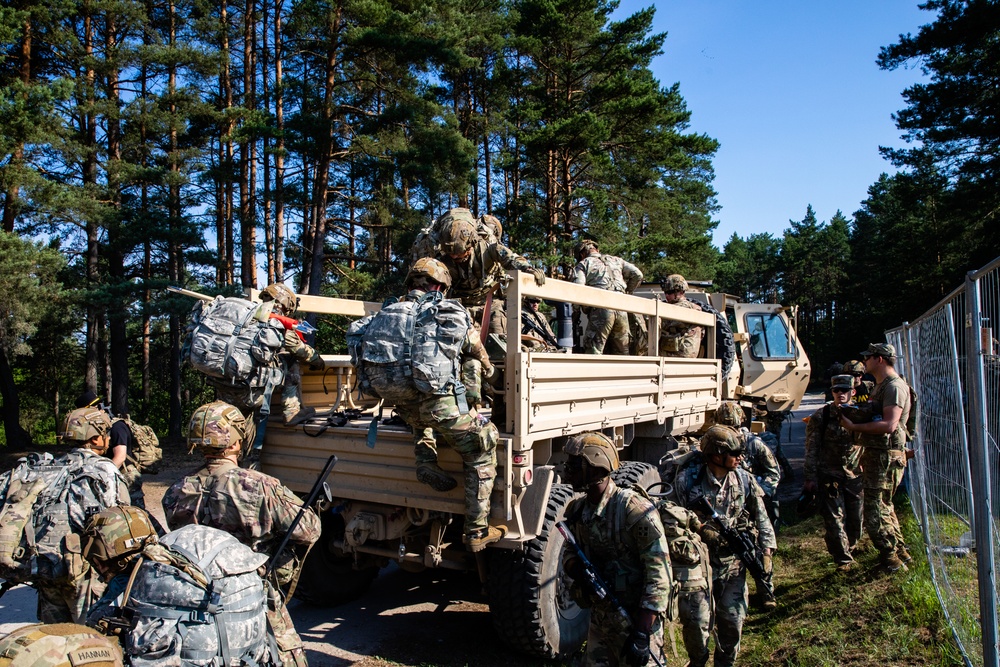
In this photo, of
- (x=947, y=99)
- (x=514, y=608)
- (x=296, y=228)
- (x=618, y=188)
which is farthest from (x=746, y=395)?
(x=296, y=228)

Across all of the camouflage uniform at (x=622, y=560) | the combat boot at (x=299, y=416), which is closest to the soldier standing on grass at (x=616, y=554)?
the camouflage uniform at (x=622, y=560)

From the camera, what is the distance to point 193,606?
237cm

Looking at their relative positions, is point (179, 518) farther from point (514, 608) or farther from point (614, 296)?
point (614, 296)

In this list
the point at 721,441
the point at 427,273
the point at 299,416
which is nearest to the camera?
the point at 721,441

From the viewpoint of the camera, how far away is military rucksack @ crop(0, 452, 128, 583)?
3369 mm

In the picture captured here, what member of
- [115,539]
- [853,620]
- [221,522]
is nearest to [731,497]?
[853,620]

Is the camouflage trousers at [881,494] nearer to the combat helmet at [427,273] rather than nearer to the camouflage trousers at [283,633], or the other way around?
the combat helmet at [427,273]

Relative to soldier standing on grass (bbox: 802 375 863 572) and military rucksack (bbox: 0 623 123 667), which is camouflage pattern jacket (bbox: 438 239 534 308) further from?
military rucksack (bbox: 0 623 123 667)

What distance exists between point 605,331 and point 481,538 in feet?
11.1

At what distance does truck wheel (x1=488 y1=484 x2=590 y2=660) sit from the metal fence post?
2.11 m

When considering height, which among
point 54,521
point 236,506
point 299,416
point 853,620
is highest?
point 299,416

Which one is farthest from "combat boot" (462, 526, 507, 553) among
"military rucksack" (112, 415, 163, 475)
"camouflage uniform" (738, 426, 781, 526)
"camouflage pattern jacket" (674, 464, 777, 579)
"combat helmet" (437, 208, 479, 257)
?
"military rucksack" (112, 415, 163, 475)

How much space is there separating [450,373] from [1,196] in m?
14.4

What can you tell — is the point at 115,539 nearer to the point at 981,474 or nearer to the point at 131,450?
the point at 131,450
